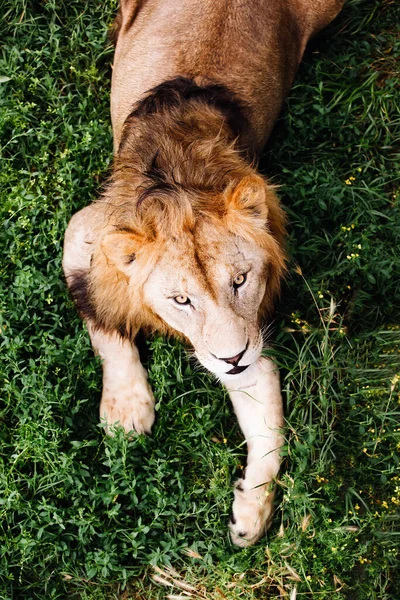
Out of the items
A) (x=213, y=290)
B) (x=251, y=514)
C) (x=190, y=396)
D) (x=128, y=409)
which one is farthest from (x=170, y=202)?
(x=251, y=514)

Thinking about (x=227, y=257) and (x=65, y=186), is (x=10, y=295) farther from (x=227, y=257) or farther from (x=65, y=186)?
(x=227, y=257)

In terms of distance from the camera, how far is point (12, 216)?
4.56 m

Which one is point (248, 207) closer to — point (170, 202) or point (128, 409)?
point (170, 202)

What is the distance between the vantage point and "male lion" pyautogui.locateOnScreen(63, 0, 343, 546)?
10.8ft

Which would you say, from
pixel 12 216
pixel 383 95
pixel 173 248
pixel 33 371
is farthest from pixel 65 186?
pixel 383 95

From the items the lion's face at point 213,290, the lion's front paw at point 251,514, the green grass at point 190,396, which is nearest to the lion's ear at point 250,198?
the lion's face at point 213,290

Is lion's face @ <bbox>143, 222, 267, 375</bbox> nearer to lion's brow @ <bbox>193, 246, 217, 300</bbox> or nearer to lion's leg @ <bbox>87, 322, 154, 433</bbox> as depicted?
lion's brow @ <bbox>193, 246, 217, 300</bbox>

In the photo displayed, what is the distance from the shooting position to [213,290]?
10.7 ft

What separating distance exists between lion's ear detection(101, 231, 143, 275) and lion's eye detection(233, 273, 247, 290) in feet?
1.38

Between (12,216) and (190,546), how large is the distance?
207 cm

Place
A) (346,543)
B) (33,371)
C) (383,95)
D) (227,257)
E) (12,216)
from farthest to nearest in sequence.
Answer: (383,95), (12,216), (33,371), (346,543), (227,257)

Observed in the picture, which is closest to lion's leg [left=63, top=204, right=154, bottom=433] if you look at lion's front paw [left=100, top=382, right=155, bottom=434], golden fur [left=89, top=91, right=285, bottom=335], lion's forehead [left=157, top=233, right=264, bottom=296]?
lion's front paw [left=100, top=382, right=155, bottom=434]

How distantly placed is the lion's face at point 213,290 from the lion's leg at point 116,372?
2.53ft

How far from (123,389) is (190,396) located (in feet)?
1.35
